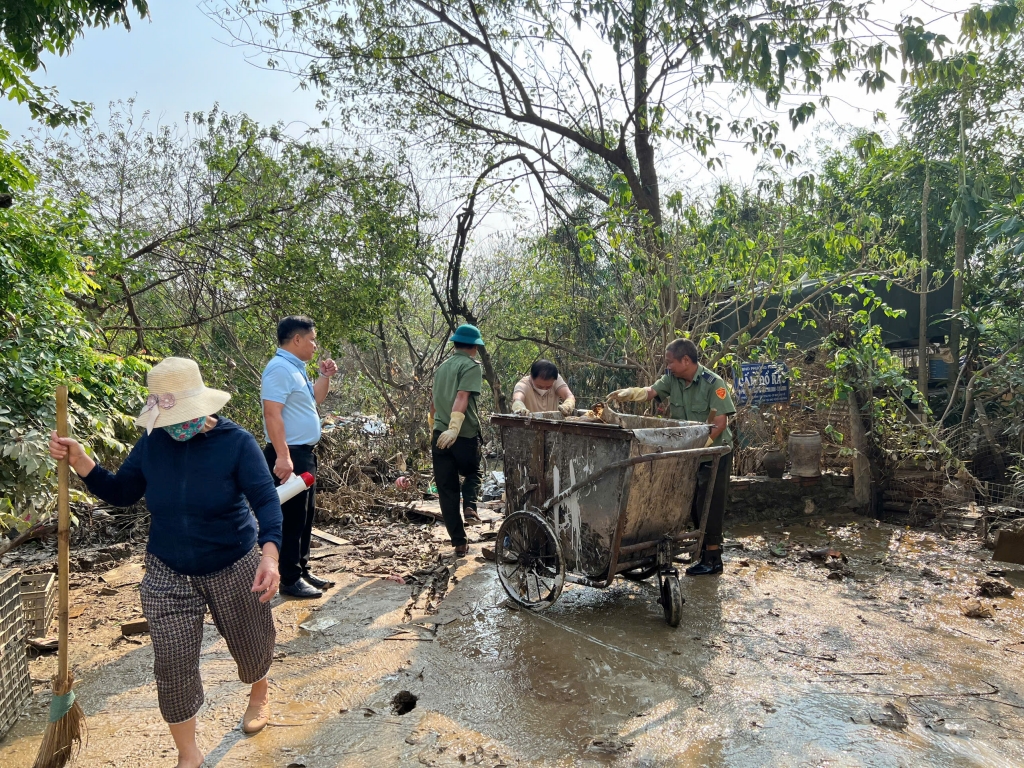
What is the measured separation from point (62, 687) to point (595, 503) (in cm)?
269

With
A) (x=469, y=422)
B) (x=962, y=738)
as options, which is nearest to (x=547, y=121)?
(x=469, y=422)

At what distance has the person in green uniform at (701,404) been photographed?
504cm

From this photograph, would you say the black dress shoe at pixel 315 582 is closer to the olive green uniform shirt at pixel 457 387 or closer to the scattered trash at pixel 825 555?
the olive green uniform shirt at pixel 457 387

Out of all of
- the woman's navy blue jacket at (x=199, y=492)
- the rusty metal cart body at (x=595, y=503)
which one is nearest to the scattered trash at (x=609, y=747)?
the rusty metal cart body at (x=595, y=503)

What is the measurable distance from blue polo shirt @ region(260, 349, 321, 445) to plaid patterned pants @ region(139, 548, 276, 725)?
175cm

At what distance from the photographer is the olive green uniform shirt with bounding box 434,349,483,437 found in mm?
5375

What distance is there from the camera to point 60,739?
2.51 metres

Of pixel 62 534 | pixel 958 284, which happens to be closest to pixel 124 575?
pixel 62 534

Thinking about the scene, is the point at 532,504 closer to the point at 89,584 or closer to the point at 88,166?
the point at 89,584

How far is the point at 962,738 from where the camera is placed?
290 cm

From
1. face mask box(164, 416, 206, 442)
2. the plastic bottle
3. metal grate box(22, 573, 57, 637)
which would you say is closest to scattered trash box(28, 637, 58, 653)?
metal grate box(22, 573, 57, 637)

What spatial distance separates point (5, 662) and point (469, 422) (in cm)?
332

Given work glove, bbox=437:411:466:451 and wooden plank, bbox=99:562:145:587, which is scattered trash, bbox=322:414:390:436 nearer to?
wooden plank, bbox=99:562:145:587

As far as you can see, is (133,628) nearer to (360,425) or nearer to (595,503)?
(595,503)
